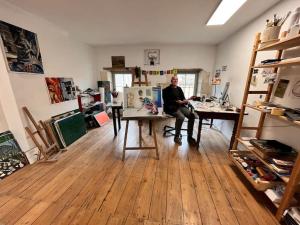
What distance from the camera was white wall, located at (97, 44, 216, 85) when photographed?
4.16 m

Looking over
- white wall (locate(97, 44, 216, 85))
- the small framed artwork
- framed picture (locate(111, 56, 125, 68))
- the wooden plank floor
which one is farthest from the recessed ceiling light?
framed picture (locate(111, 56, 125, 68))

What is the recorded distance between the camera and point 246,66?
2545 mm

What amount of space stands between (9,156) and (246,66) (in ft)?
13.5

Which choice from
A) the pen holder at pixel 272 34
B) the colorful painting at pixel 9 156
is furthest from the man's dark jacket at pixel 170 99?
the colorful painting at pixel 9 156

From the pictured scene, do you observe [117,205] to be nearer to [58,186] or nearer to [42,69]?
[58,186]

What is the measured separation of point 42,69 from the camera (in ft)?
8.36

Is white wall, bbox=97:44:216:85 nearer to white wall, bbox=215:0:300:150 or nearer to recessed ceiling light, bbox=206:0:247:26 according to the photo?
white wall, bbox=215:0:300:150

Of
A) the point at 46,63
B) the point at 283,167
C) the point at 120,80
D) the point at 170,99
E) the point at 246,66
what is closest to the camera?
the point at 283,167

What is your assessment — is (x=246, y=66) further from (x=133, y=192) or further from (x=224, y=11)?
(x=133, y=192)

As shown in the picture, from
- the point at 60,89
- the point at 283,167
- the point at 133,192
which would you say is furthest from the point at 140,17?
the point at 283,167

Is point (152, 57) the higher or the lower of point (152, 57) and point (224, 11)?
the lower

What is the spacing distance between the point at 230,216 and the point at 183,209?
46 cm

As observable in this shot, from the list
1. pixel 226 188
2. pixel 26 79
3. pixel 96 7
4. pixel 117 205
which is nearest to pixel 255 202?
pixel 226 188

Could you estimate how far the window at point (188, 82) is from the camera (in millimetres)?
4652
